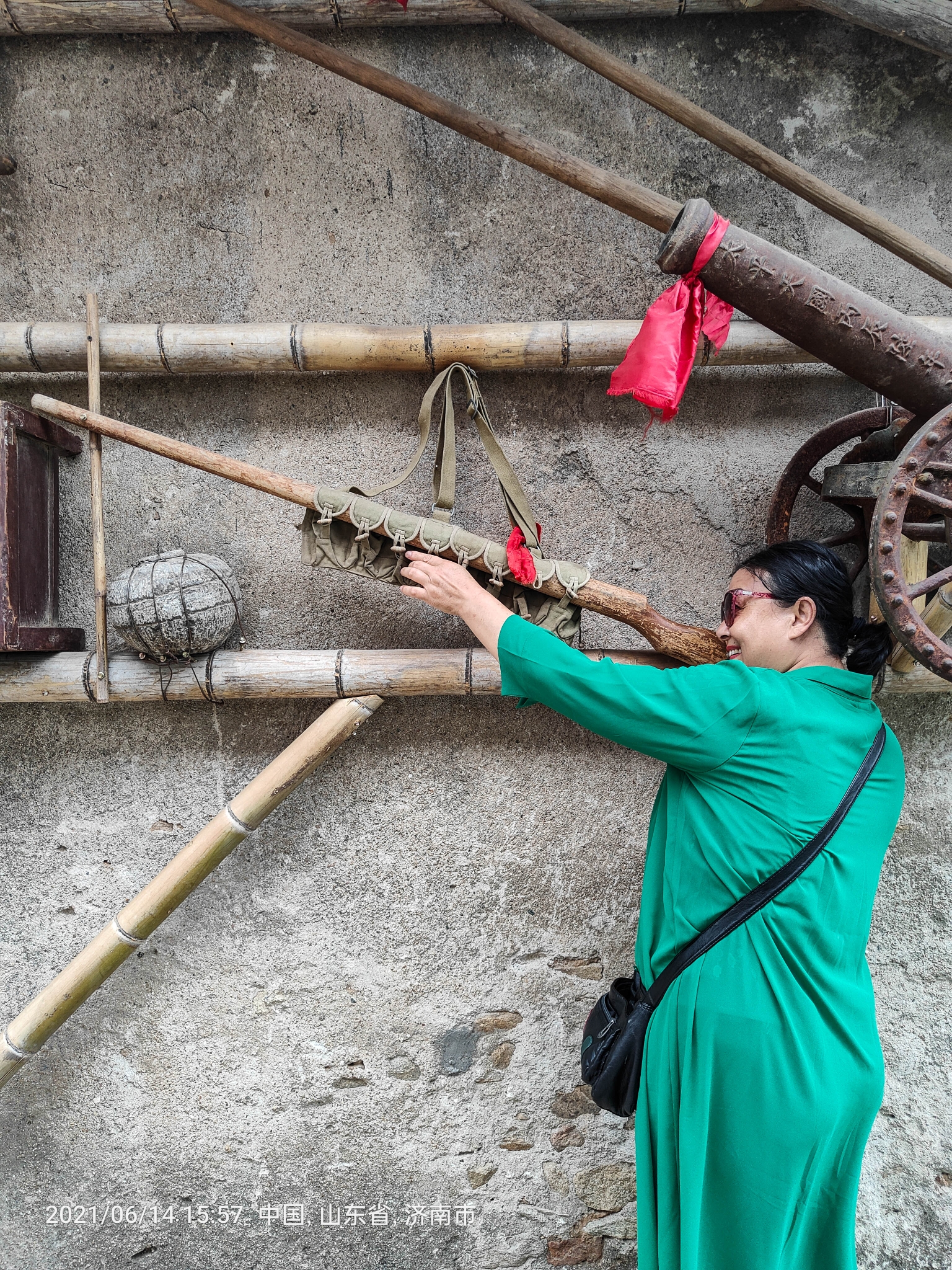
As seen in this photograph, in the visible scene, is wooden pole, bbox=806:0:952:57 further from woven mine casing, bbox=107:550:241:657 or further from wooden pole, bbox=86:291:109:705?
woven mine casing, bbox=107:550:241:657

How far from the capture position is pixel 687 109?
164 centimetres

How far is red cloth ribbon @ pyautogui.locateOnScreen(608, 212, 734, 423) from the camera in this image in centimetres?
147

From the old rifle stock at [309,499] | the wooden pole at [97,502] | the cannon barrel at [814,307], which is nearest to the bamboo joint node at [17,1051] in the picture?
the wooden pole at [97,502]

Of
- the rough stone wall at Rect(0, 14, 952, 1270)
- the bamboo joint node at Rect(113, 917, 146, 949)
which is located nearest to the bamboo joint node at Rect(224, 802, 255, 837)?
the rough stone wall at Rect(0, 14, 952, 1270)

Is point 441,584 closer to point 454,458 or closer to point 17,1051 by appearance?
point 454,458

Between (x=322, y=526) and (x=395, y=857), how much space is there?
2.97 ft

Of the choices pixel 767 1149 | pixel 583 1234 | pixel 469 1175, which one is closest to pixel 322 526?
pixel 767 1149

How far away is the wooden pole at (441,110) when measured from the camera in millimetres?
1596

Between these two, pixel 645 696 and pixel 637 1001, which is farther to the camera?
pixel 637 1001

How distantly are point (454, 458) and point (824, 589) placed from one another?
0.89 meters

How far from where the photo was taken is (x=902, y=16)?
5.56 feet

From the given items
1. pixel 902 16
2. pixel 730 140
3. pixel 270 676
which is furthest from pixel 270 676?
pixel 902 16

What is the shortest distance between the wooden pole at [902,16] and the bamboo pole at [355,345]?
637 millimetres

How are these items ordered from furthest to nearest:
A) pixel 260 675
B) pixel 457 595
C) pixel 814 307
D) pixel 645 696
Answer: pixel 260 675, pixel 457 595, pixel 814 307, pixel 645 696
